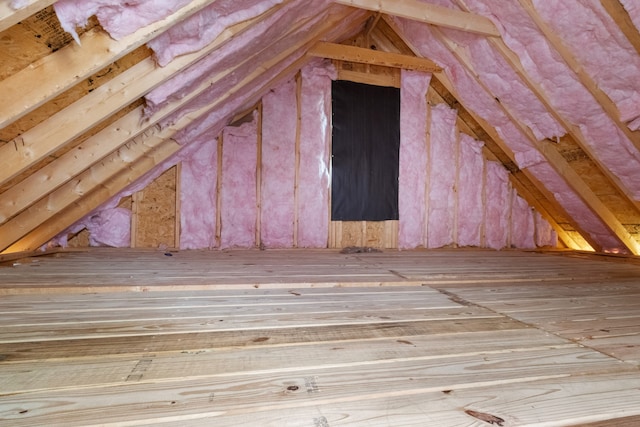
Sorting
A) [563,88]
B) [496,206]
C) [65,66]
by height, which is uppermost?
[563,88]

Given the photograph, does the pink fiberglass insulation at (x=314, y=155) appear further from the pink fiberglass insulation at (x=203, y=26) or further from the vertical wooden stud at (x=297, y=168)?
the pink fiberglass insulation at (x=203, y=26)

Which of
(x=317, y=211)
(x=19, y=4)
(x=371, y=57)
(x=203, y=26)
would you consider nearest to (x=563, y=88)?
(x=371, y=57)

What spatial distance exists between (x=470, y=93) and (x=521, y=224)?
7.73 feet

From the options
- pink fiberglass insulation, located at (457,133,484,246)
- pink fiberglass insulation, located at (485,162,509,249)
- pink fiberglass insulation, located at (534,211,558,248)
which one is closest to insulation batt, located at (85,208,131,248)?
pink fiberglass insulation, located at (457,133,484,246)

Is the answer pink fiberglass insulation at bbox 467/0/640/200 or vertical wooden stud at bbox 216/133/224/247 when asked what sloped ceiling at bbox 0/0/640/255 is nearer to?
pink fiberglass insulation at bbox 467/0/640/200

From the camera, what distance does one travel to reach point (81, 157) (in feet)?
7.95

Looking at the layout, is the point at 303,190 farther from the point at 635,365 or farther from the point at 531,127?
the point at 635,365

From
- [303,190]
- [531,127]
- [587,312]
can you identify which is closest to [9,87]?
[587,312]

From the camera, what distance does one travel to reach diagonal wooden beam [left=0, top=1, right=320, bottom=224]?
230 centimetres

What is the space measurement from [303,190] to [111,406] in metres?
3.90

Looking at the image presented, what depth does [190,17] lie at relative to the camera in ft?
6.18

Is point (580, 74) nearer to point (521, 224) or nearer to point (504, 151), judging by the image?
point (504, 151)

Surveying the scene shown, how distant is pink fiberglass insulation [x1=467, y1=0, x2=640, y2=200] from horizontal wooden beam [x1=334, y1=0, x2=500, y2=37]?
0.40 feet

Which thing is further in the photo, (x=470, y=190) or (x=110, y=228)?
(x=470, y=190)
